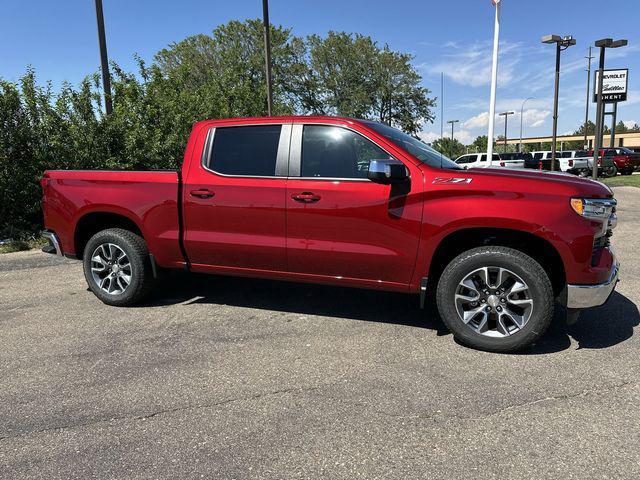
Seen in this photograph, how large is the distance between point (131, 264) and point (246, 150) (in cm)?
166

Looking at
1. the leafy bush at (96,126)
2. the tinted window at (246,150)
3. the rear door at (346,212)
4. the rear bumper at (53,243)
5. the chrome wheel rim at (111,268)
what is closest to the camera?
the rear door at (346,212)

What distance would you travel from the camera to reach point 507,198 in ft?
12.2

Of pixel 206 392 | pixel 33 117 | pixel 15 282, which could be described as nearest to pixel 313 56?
pixel 33 117

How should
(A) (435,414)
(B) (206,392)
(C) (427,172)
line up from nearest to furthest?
(A) (435,414) < (B) (206,392) < (C) (427,172)

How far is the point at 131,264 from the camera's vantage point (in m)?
Answer: 5.01

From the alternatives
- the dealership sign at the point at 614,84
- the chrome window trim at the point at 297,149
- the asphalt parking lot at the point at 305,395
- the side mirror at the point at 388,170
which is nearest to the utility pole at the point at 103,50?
the asphalt parking lot at the point at 305,395

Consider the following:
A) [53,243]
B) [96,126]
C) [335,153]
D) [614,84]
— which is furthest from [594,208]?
[614,84]

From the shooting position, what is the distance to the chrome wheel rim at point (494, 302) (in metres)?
3.80

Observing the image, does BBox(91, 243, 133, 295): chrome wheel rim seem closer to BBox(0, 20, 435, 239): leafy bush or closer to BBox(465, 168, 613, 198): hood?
BBox(465, 168, 613, 198): hood

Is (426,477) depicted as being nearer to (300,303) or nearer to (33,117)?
(300,303)

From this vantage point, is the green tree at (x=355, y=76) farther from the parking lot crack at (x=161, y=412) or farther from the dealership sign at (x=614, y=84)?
the parking lot crack at (x=161, y=412)

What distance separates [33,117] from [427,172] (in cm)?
877

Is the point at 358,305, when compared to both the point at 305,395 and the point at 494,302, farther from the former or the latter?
the point at 305,395

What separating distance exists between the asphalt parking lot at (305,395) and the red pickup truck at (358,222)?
0.46 metres
